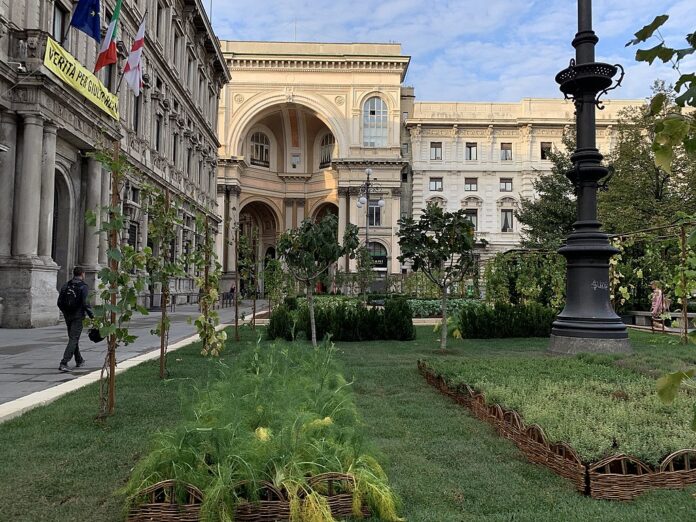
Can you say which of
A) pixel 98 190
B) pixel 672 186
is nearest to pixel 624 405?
pixel 98 190

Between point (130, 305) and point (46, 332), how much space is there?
9.87m

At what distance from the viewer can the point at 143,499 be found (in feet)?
10.3

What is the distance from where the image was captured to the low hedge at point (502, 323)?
14859 mm

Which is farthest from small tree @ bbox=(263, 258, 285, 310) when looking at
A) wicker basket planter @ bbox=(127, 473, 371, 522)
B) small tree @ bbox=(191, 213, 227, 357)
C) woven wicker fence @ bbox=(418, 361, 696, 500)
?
wicker basket planter @ bbox=(127, 473, 371, 522)

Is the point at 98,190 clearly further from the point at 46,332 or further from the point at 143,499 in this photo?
the point at 143,499

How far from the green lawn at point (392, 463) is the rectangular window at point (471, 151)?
148 feet

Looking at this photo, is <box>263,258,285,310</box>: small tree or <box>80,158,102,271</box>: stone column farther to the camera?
<box>263,258,285,310</box>: small tree

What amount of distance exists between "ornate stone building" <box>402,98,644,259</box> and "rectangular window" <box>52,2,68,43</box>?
36358 mm

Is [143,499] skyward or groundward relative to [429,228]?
groundward

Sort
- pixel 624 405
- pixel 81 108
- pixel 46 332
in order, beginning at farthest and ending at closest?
pixel 81 108
pixel 46 332
pixel 624 405

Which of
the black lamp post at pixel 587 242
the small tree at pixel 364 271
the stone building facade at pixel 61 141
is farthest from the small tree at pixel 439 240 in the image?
the small tree at pixel 364 271

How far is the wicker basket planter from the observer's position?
304cm

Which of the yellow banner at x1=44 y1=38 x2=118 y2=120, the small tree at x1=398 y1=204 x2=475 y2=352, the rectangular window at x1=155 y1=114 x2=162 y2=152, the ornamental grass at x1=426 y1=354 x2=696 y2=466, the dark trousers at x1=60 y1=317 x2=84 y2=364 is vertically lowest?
the ornamental grass at x1=426 y1=354 x2=696 y2=466

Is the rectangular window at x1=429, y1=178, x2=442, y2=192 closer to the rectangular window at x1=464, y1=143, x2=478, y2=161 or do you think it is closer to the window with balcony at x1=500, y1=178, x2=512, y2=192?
the rectangular window at x1=464, y1=143, x2=478, y2=161
